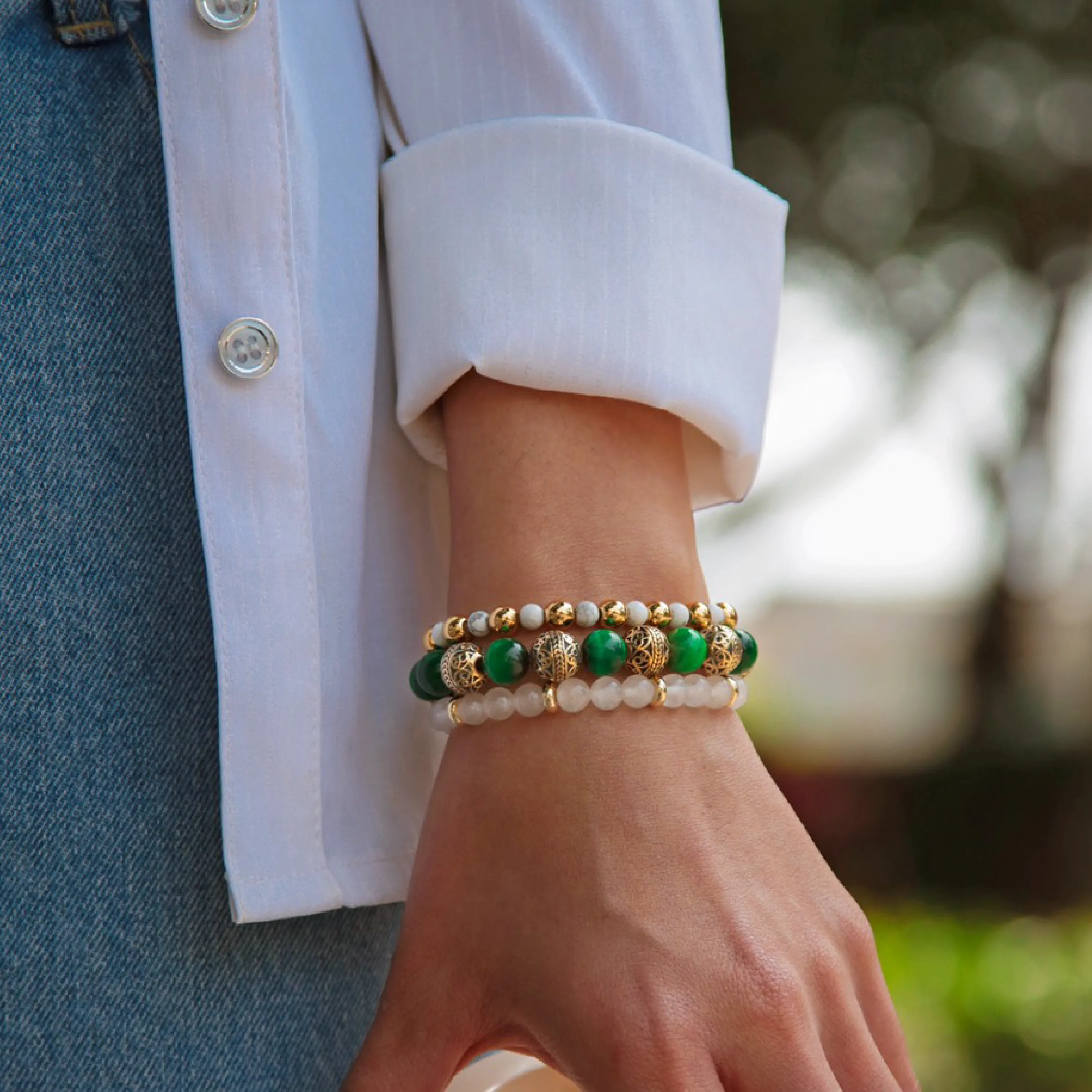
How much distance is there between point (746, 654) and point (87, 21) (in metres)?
0.52

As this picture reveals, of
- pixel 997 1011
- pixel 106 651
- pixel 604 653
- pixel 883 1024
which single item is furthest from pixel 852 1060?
pixel 997 1011

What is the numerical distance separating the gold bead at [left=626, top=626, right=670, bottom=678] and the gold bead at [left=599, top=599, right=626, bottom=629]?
1cm

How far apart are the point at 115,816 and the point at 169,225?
0.32 meters

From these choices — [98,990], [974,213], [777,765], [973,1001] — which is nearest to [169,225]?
[98,990]

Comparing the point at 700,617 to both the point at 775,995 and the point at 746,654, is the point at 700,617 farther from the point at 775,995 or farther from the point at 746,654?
the point at 775,995

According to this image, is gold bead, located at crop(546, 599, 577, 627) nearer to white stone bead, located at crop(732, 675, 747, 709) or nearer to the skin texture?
the skin texture

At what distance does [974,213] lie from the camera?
459cm

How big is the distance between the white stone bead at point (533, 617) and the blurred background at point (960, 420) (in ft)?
11.8

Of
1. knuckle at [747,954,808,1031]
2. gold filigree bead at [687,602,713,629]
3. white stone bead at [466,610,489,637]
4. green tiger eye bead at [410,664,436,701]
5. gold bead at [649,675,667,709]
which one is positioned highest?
white stone bead at [466,610,489,637]

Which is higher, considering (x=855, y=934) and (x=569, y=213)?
(x=569, y=213)

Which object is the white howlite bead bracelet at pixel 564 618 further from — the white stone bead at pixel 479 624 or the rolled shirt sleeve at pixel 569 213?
the rolled shirt sleeve at pixel 569 213

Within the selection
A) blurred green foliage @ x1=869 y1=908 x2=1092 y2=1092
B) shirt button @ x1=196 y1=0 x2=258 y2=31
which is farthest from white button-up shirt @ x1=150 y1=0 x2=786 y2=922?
blurred green foliage @ x1=869 y1=908 x2=1092 y2=1092

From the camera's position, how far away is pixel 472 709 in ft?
2.25

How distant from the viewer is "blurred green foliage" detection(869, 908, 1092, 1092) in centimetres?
369
